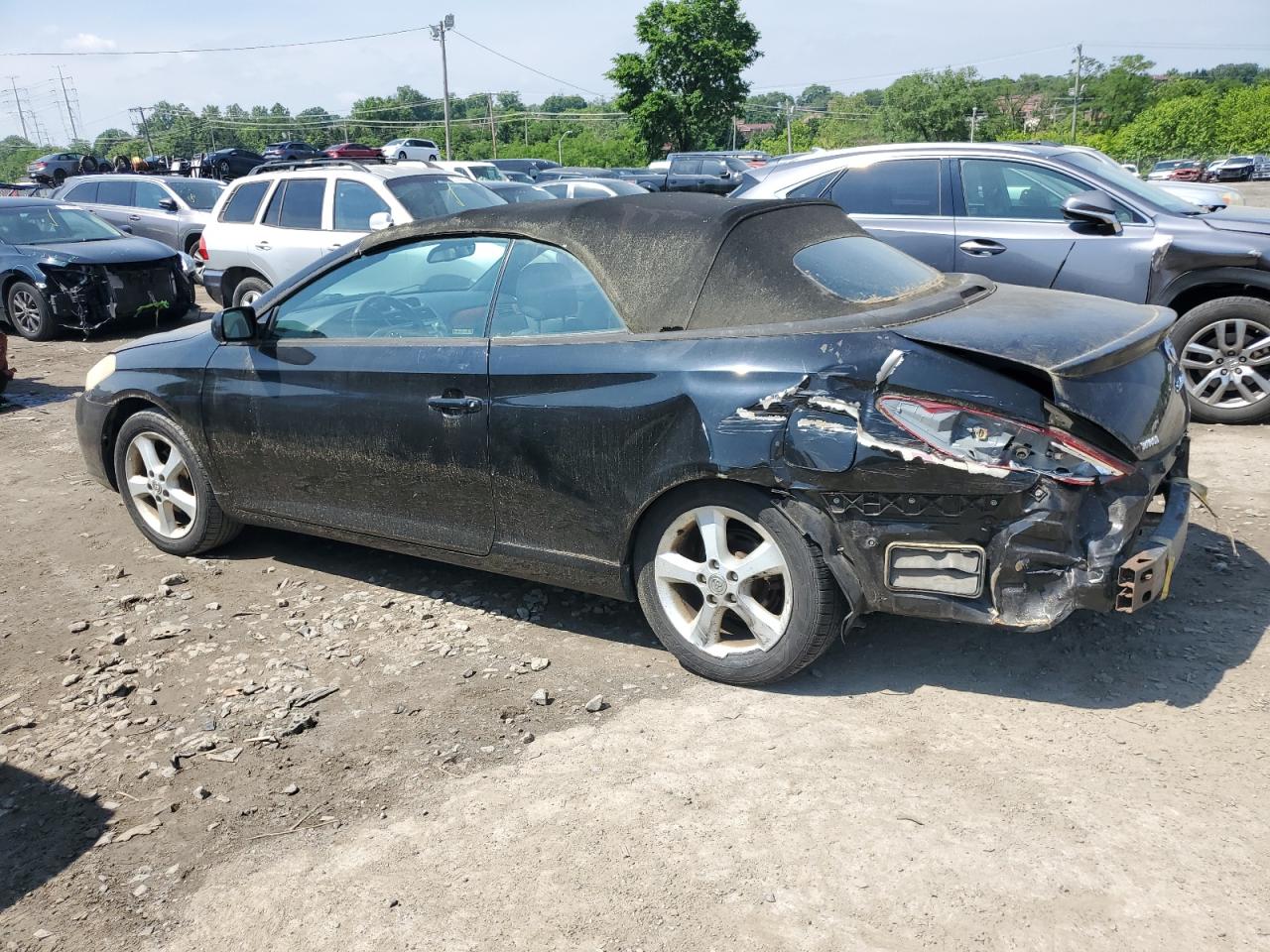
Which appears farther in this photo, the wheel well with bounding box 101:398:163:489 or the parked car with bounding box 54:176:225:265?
the parked car with bounding box 54:176:225:265

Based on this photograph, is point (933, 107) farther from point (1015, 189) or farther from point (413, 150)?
point (1015, 189)

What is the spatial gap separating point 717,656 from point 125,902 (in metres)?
1.96

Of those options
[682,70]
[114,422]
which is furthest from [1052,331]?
[682,70]

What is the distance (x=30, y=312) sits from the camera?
12234 mm

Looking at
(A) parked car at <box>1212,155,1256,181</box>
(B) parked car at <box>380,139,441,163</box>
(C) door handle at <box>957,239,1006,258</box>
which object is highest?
(C) door handle at <box>957,239,1006,258</box>

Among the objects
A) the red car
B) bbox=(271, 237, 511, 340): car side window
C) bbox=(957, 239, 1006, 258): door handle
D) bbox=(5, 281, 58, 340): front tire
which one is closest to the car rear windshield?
bbox=(271, 237, 511, 340): car side window

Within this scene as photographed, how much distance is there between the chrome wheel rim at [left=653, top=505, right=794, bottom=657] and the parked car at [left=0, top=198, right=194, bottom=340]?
1057 centimetres

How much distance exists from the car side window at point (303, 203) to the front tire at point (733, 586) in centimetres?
808

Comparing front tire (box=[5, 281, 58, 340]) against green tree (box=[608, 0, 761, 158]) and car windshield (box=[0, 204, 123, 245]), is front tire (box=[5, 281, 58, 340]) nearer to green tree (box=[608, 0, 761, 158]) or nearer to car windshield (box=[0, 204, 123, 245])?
car windshield (box=[0, 204, 123, 245])

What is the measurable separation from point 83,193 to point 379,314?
49.9 ft

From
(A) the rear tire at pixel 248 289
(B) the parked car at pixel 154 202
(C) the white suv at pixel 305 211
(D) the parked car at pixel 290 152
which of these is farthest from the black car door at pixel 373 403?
(D) the parked car at pixel 290 152

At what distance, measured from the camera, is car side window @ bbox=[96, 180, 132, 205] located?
1664cm

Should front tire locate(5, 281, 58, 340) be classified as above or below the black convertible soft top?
below

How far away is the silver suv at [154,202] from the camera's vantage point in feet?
52.2
